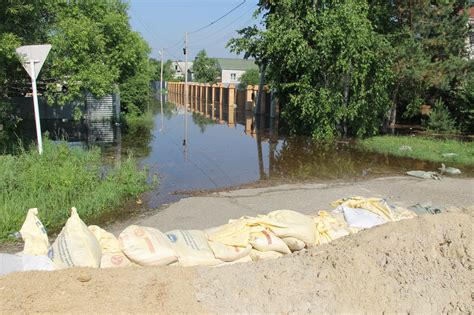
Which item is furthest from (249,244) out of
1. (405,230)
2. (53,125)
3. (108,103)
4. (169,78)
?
(169,78)

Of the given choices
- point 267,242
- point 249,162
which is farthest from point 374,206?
point 249,162

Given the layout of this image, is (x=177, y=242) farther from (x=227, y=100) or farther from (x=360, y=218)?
(x=227, y=100)

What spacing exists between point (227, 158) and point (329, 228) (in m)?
8.88

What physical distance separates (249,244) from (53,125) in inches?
690

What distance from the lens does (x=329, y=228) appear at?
16.8ft

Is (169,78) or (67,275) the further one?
(169,78)

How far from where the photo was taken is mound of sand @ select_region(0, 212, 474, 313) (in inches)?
123

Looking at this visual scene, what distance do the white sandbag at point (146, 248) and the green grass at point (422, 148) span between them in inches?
422

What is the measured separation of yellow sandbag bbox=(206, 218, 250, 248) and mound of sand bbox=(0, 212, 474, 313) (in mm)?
676

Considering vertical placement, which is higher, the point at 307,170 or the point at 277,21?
the point at 277,21

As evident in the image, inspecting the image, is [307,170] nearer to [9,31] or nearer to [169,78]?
[9,31]

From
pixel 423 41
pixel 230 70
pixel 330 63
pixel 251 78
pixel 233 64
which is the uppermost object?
pixel 233 64

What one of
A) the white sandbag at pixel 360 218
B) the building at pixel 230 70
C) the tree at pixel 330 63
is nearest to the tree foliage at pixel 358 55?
the tree at pixel 330 63

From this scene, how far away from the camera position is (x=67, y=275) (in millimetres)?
3352
